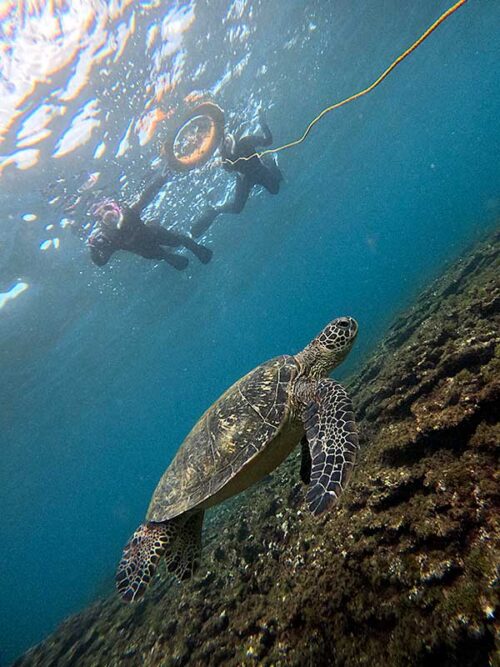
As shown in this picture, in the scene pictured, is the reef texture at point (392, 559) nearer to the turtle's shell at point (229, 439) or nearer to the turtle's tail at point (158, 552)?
the turtle's tail at point (158, 552)

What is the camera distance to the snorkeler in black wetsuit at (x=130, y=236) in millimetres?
11734

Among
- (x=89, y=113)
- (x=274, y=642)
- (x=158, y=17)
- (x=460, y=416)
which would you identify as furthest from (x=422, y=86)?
(x=274, y=642)

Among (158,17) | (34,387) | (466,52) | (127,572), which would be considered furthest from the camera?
(466,52)

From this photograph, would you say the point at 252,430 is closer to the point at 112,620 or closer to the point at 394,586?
the point at 394,586

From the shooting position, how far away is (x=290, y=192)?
97.2ft

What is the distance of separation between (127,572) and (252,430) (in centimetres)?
244

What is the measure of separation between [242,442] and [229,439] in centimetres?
21

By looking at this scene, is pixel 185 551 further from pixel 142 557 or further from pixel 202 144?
pixel 202 144

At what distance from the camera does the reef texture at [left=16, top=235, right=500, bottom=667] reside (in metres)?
2.11

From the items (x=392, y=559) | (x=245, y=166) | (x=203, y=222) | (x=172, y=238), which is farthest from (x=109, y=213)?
(x=392, y=559)

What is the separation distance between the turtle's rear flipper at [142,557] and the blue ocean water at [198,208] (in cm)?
1161

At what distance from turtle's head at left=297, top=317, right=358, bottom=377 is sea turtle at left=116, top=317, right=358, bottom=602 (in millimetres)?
12

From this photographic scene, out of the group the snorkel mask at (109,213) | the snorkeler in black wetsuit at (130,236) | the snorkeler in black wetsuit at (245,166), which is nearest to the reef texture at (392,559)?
the snorkeler in black wetsuit at (130,236)

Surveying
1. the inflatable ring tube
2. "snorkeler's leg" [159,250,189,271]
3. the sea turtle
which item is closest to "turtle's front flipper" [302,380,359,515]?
the sea turtle
